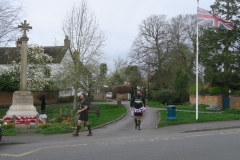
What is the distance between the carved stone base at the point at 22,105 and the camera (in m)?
19.9

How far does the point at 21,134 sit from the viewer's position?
16.0 metres

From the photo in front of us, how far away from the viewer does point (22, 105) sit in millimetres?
20172

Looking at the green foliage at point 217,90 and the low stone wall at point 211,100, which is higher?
the green foliage at point 217,90

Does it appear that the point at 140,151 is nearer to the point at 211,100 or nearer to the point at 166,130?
the point at 166,130

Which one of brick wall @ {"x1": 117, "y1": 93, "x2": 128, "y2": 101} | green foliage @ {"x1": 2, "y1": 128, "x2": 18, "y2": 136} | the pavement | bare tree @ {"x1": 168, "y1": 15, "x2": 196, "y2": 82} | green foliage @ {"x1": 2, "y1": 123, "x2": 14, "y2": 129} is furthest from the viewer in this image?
brick wall @ {"x1": 117, "y1": 93, "x2": 128, "y2": 101}

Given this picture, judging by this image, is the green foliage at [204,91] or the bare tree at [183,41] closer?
the green foliage at [204,91]

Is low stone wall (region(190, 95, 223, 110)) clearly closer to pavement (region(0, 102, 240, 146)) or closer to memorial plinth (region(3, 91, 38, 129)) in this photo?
pavement (region(0, 102, 240, 146))

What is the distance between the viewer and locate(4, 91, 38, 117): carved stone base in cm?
1986

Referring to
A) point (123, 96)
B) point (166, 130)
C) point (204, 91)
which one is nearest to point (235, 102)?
point (204, 91)

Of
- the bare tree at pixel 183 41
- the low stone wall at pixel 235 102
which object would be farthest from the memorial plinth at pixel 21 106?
the bare tree at pixel 183 41

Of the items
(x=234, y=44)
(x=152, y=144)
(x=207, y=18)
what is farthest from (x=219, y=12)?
(x=152, y=144)

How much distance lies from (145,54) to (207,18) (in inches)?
1289

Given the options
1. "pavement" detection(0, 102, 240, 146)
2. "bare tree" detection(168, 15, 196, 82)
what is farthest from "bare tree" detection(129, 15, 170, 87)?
"pavement" detection(0, 102, 240, 146)

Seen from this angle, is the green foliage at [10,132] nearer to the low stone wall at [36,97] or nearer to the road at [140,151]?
the road at [140,151]
